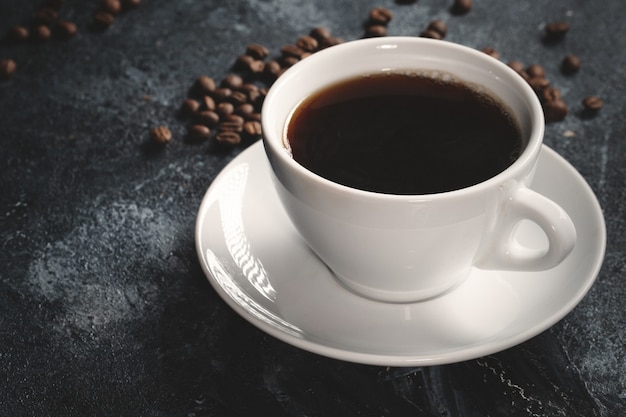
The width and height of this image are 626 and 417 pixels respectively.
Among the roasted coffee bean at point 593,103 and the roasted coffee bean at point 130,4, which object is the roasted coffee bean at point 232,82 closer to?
the roasted coffee bean at point 130,4

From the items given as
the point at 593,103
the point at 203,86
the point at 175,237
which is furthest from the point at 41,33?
the point at 593,103

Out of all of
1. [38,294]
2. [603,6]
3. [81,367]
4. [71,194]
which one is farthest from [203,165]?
[603,6]

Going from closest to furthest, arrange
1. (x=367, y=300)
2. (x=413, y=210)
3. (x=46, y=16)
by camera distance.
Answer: (x=413, y=210) → (x=367, y=300) → (x=46, y=16)

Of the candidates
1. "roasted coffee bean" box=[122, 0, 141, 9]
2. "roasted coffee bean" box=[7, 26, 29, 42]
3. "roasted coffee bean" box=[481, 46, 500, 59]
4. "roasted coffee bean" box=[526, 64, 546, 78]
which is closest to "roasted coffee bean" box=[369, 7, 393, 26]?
"roasted coffee bean" box=[481, 46, 500, 59]

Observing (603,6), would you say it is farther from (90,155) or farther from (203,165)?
(90,155)

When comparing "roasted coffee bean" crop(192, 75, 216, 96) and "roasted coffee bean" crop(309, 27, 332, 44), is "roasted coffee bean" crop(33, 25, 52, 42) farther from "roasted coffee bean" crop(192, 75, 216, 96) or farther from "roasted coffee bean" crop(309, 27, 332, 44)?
"roasted coffee bean" crop(309, 27, 332, 44)

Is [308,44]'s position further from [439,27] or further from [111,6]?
[111,6]

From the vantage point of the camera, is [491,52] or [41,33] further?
[41,33]
